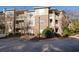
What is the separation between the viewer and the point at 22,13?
186 centimetres

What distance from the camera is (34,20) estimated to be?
1826mm

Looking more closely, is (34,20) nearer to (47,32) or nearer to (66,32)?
(47,32)

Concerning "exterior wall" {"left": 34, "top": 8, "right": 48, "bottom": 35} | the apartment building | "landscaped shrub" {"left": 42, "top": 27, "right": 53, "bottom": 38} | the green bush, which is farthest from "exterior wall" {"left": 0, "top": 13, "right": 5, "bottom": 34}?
the green bush

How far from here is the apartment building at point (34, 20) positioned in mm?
1812

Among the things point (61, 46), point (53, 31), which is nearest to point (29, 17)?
point (53, 31)

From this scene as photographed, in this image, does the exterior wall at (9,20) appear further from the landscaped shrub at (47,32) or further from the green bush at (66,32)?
the green bush at (66,32)

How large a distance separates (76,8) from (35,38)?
2.07 ft

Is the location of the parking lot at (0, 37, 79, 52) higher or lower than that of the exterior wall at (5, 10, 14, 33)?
lower

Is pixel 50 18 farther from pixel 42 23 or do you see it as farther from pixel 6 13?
pixel 6 13

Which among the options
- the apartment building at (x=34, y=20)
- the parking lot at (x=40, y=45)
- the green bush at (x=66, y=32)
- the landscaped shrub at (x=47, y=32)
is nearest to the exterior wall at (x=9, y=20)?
the apartment building at (x=34, y=20)

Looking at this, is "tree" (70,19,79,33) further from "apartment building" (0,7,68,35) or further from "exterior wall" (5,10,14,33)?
"exterior wall" (5,10,14,33)

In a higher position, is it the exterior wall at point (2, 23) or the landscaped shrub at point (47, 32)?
the exterior wall at point (2, 23)

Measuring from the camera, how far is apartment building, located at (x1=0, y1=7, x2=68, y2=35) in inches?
71.4

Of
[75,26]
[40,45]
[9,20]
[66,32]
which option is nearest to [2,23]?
[9,20]
